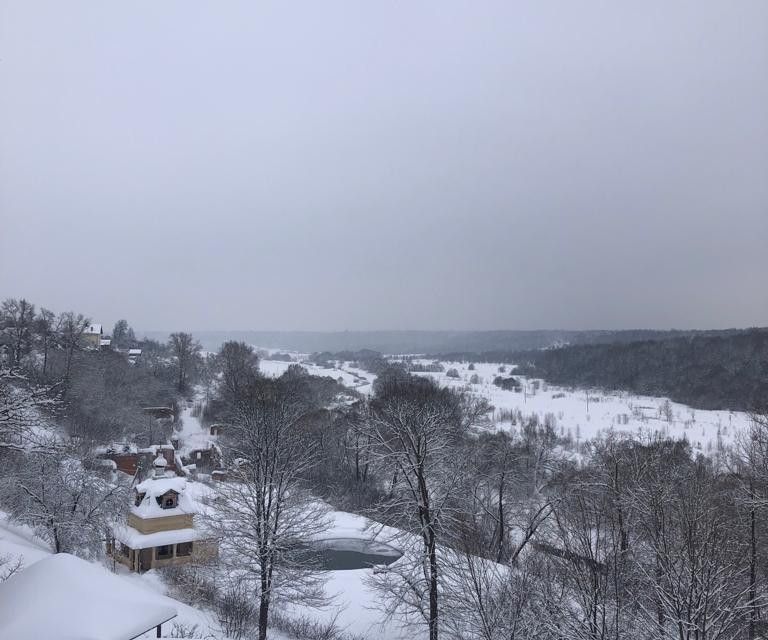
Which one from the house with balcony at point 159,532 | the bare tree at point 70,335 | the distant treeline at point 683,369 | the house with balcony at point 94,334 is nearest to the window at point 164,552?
the house with balcony at point 159,532

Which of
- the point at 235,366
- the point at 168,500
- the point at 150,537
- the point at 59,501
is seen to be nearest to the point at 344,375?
Result: the point at 235,366

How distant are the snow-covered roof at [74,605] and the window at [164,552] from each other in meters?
16.6

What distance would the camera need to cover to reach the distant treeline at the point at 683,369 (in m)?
95.6

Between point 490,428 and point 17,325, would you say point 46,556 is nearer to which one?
point 17,325

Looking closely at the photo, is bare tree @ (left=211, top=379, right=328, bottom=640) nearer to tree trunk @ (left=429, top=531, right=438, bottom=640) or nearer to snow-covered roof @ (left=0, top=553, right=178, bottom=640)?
tree trunk @ (left=429, top=531, right=438, bottom=640)

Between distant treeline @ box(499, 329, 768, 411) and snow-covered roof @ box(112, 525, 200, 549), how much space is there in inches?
3227

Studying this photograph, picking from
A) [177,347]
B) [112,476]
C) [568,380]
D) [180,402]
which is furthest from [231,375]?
[568,380]

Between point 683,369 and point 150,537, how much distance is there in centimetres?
12154

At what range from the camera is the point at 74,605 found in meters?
7.04

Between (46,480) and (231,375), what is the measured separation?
3749 centimetres

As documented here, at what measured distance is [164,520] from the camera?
22766mm

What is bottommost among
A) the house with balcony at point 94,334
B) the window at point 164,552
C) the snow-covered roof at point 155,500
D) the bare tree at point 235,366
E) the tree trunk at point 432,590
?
the window at point 164,552

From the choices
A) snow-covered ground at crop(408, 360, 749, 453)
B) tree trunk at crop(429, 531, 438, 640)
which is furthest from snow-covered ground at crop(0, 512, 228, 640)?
snow-covered ground at crop(408, 360, 749, 453)

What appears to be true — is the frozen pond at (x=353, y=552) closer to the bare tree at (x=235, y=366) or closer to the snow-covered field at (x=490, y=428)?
the snow-covered field at (x=490, y=428)
